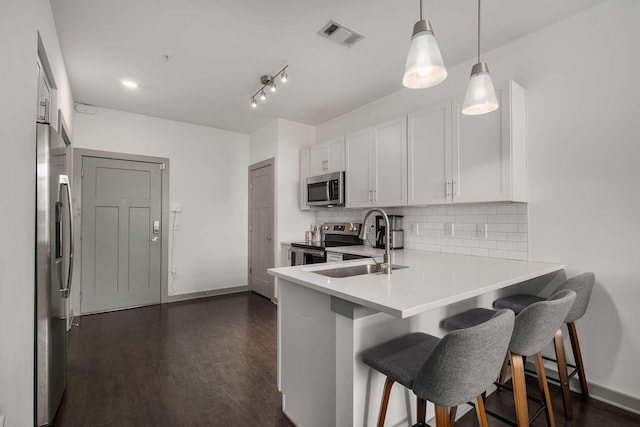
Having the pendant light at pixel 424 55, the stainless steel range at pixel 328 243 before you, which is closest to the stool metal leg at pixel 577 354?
the pendant light at pixel 424 55

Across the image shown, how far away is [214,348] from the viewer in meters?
2.92

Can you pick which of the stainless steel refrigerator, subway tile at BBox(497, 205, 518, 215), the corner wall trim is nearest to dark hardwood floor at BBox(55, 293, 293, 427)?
the stainless steel refrigerator

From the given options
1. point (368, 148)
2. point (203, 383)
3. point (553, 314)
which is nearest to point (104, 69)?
point (368, 148)

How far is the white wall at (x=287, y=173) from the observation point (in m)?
4.43

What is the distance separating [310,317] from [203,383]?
1246 millimetres

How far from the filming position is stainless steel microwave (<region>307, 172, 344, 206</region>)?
151 inches

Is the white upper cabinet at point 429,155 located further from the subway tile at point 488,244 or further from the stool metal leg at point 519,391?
the stool metal leg at point 519,391

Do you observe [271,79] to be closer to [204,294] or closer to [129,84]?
[129,84]

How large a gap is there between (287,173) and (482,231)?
2.72 m

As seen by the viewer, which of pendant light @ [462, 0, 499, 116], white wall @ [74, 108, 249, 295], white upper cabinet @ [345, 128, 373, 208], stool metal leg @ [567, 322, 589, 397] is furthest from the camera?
white wall @ [74, 108, 249, 295]

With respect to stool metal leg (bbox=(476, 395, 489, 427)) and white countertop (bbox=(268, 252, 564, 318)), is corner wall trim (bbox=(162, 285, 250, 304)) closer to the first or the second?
white countertop (bbox=(268, 252, 564, 318))

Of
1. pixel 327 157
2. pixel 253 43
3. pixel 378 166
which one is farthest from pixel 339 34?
pixel 327 157

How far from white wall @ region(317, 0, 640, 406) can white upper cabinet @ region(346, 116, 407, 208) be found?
106 centimetres

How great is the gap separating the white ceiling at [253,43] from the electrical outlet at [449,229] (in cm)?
152
